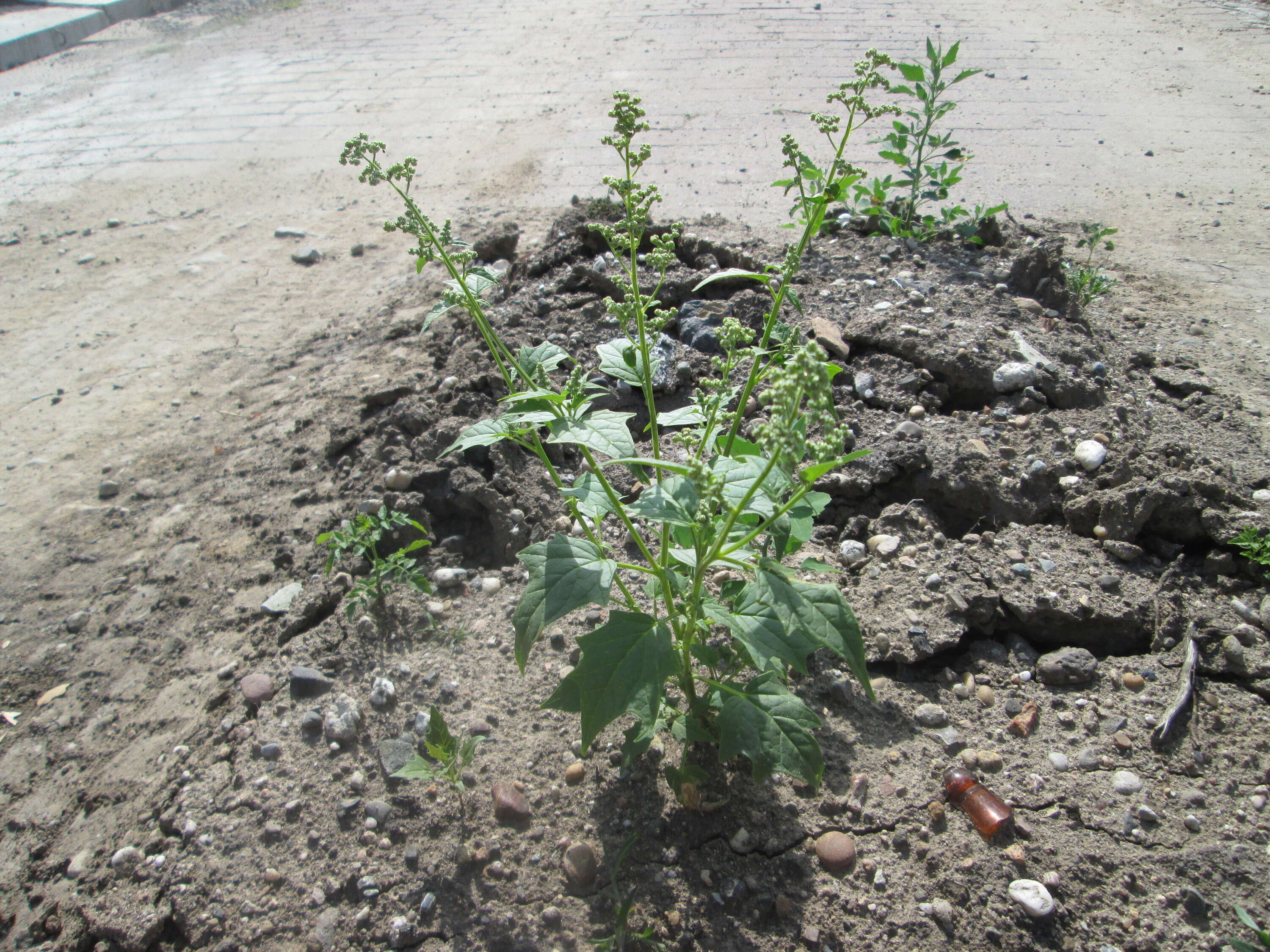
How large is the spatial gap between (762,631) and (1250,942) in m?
1.35

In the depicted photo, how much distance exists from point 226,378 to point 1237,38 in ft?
30.4

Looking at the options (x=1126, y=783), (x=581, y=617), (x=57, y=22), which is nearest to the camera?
(x=1126, y=783)

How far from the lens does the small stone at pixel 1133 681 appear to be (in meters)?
2.29

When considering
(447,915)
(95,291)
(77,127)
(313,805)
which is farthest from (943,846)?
(77,127)

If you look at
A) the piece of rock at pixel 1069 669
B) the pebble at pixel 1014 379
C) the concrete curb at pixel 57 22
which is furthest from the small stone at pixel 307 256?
the concrete curb at pixel 57 22

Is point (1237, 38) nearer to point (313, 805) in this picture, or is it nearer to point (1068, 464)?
point (1068, 464)

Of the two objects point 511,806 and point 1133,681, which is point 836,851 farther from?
point 1133,681

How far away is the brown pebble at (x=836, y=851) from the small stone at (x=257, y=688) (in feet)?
6.08

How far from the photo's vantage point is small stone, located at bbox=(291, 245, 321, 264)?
5559 millimetres

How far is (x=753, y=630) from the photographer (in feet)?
5.69

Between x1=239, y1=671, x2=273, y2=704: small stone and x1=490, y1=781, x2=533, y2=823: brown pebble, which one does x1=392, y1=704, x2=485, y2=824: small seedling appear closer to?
x1=490, y1=781, x2=533, y2=823: brown pebble

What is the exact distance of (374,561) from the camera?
2.84m

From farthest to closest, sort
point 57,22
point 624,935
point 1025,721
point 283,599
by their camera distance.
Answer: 1. point 57,22
2. point 283,599
3. point 1025,721
4. point 624,935

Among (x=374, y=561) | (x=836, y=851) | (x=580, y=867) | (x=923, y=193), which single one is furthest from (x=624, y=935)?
(x=923, y=193)
